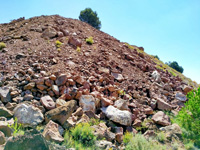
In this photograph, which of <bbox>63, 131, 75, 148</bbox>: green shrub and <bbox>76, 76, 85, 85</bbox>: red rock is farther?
<bbox>76, 76, 85, 85</bbox>: red rock

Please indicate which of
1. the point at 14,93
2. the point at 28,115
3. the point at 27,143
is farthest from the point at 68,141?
the point at 14,93

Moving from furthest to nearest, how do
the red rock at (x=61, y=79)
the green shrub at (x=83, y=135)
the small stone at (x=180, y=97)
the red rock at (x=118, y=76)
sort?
the small stone at (x=180, y=97)
the red rock at (x=118, y=76)
the red rock at (x=61, y=79)
the green shrub at (x=83, y=135)

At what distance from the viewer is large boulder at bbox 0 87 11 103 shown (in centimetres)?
525

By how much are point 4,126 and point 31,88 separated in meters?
2.12

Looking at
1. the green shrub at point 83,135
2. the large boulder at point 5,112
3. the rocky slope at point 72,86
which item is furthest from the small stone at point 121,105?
the large boulder at point 5,112

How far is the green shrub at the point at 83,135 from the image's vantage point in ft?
14.2

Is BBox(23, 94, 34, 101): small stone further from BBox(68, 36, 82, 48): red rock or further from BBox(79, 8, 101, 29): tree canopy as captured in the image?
BBox(79, 8, 101, 29): tree canopy

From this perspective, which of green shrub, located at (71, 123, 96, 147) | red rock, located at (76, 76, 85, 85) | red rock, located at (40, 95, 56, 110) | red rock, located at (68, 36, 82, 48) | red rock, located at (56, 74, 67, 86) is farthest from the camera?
red rock, located at (68, 36, 82, 48)

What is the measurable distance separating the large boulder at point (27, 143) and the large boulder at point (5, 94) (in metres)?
2.74

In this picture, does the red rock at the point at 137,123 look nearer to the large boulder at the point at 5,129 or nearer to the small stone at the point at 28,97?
the small stone at the point at 28,97

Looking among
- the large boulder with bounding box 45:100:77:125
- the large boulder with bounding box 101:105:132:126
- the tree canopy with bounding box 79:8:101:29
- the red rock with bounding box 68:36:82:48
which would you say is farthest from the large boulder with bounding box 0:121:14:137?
the tree canopy with bounding box 79:8:101:29

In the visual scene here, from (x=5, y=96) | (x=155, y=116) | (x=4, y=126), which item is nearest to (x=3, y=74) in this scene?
(x=5, y=96)

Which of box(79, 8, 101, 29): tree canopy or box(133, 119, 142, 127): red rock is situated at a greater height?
box(79, 8, 101, 29): tree canopy

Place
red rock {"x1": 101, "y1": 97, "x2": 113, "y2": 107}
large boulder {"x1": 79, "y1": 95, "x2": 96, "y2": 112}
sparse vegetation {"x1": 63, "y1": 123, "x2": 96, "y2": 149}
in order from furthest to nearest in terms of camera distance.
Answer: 1. red rock {"x1": 101, "y1": 97, "x2": 113, "y2": 107}
2. large boulder {"x1": 79, "y1": 95, "x2": 96, "y2": 112}
3. sparse vegetation {"x1": 63, "y1": 123, "x2": 96, "y2": 149}
